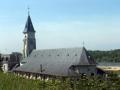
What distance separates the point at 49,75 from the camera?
37.1 m

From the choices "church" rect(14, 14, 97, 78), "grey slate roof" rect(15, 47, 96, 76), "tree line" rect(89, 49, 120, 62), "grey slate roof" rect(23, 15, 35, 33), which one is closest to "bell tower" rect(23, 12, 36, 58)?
"grey slate roof" rect(23, 15, 35, 33)

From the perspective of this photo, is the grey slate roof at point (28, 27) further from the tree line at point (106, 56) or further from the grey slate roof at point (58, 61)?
the tree line at point (106, 56)

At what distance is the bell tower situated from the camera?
53.7 metres

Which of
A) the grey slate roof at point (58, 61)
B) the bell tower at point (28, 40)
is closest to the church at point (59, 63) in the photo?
the grey slate roof at point (58, 61)

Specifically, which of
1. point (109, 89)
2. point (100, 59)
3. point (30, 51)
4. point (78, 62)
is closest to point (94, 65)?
point (78, 62)

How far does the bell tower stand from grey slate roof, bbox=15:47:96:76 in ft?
16.9

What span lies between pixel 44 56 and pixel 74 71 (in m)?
11.4

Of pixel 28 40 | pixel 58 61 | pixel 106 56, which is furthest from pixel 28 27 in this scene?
pixel 106 56

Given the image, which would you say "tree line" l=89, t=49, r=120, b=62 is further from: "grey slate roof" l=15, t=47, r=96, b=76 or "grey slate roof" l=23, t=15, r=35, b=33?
"grey slate roof" l=15, t=47, r=96, b=76

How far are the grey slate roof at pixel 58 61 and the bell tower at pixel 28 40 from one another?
16.9 feet

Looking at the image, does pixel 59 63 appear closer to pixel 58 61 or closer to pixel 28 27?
pixel 58 61

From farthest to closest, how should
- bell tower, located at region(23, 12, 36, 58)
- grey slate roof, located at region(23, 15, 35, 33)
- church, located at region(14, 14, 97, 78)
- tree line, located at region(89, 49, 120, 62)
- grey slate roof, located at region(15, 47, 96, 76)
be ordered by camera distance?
tree line, located at region(89, 49, 120, 62), grey slate roof, located at region(23, 15, 35, 33), bell tower, located at region(23, 12, 36, 58), grey slate roof, located at region(15, 47, 96, 76), church, located at region(14, 14, 97, 78)

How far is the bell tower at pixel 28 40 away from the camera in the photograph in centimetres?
5369

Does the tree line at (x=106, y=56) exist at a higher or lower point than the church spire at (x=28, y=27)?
lower
